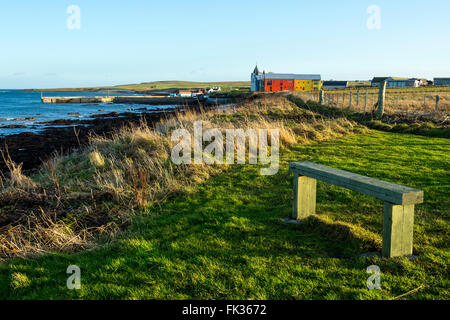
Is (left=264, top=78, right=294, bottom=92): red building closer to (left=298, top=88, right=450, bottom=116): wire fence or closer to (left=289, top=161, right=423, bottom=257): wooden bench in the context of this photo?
(left=298, top=88, right=450, bottom=116): wire fence

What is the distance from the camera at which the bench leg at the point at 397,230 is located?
11.8ft

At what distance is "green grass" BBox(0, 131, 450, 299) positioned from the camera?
10.7 feet

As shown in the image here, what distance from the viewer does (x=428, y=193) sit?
19.5 feet

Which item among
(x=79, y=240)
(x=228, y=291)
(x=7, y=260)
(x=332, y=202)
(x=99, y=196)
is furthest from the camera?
(x=99, y=196)

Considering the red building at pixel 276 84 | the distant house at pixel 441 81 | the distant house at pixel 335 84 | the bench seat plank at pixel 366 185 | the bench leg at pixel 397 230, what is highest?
the distant house at pixel 441 81

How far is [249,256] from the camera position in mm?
3912

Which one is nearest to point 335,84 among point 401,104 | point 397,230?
point 401,104

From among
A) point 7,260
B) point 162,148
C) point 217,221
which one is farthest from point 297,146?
point 7,260

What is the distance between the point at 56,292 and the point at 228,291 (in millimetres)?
1706

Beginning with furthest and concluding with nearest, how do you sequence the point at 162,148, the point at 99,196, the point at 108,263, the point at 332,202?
the point at 162,148 → the point at 99,196 → the point at 332,202 → the point at 108,263

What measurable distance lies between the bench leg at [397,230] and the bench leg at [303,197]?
4.42 ft

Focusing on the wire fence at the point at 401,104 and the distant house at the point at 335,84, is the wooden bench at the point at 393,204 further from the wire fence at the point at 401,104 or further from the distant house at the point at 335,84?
the distant house at the point at 335,84

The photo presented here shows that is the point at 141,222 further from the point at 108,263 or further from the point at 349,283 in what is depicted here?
the point at 349,283

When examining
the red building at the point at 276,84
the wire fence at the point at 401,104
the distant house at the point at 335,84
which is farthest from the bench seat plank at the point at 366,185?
the distant house at the point at 335,84
